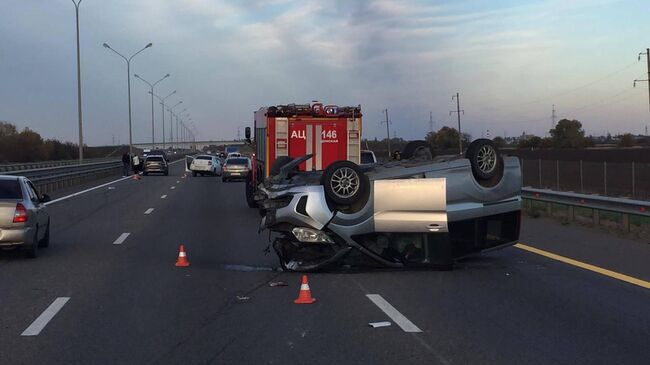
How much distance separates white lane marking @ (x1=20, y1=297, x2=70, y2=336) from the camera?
7422 millimetres

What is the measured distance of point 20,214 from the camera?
12.2 metres

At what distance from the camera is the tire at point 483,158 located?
10836mm

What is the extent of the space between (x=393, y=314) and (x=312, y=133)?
13.5 meters

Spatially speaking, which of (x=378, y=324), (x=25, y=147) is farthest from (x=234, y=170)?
(x=25, y=147)

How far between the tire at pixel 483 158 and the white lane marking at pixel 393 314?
8.97 ft

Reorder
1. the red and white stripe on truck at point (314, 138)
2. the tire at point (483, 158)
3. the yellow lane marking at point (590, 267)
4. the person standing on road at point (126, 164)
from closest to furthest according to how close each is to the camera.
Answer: the yellow lane marking at point (590, 267) → the tire at point (483, 158) → the red and white stripe on truck at point (314, 138) → the person standing on road at point (126, 164)

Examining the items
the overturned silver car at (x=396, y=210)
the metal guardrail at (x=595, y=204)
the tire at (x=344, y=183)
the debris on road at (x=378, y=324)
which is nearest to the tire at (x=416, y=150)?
the overturned silver car at (x=396, y=210)

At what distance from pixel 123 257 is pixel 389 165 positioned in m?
5.03

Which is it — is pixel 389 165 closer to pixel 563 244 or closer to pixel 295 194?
pixel 295 194

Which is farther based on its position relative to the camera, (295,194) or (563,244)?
(563,244)

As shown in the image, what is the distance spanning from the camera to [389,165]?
12000 millimetres

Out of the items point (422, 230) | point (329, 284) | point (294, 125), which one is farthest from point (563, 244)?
point (294, 125)

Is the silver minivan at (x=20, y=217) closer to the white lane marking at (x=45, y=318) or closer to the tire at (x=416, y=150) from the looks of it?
the white lane marking at (x=45, y=318)

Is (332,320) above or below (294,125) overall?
below
